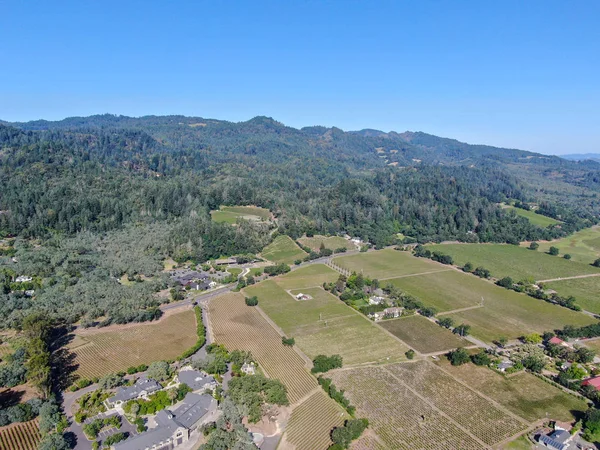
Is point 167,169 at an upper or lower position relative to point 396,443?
upper

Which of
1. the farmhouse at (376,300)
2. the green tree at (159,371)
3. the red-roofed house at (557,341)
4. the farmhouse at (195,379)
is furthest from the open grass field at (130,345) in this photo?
the red-roofed house at (557,341)

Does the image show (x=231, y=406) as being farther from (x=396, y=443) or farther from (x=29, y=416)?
(x=29, y=416)

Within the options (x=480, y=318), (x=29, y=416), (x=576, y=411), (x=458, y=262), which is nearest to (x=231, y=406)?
(x=29, y=416)

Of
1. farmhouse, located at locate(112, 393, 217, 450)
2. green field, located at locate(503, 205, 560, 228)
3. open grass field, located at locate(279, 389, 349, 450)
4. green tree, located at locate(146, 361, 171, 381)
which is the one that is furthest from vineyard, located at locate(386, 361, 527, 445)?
green field, located at locate(503, 205, 560, 228)

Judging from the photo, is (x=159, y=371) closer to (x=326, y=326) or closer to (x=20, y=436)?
(x=20, y=436)

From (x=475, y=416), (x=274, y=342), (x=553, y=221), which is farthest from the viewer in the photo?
(x=553, y=221)

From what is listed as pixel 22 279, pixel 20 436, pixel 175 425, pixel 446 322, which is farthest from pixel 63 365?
pixel 446 322
